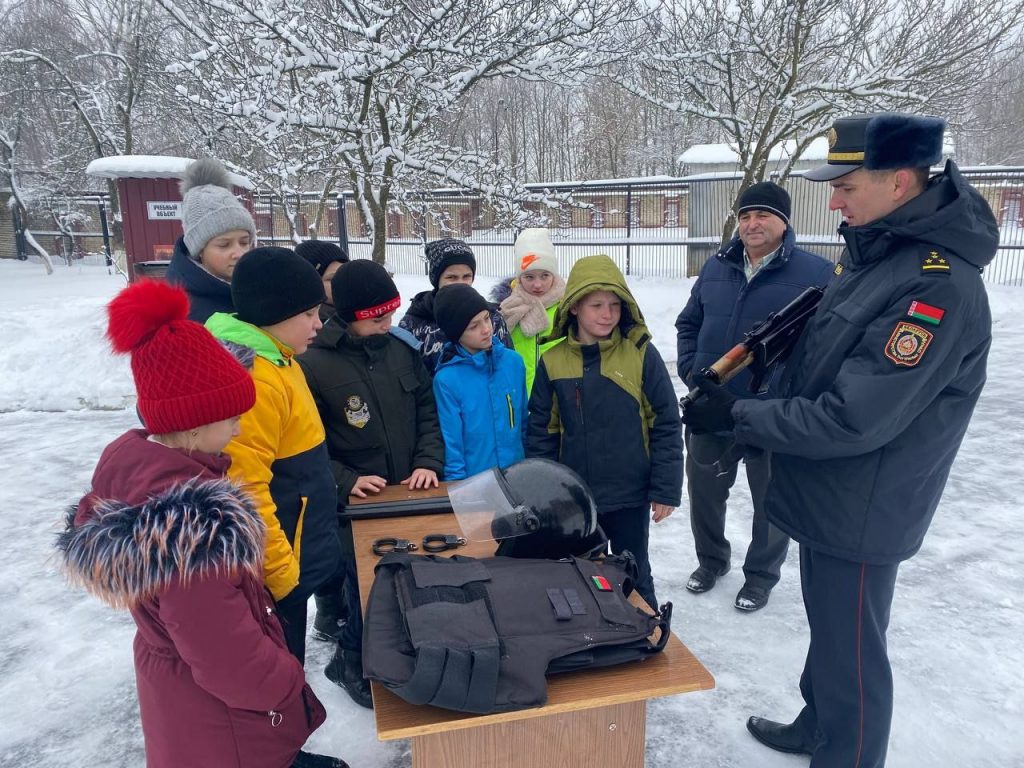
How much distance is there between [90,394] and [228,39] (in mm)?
3934

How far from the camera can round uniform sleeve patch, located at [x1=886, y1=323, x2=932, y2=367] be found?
175cm

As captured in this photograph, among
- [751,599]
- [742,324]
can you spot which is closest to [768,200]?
[742,324]

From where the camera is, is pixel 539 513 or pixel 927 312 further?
pixel 539 513

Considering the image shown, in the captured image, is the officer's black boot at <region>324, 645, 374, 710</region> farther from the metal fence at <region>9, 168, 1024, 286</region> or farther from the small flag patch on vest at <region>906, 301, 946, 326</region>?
the metal fence at <region>9, 168, 1024, 286</region>

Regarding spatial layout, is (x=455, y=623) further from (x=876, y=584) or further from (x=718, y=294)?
(x=718, y=294)

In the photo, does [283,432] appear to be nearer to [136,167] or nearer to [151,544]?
[151,544]

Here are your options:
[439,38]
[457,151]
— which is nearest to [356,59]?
[439,38]

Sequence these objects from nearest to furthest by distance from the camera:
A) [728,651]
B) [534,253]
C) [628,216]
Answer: [728,651] < [534,253] < [628,216]

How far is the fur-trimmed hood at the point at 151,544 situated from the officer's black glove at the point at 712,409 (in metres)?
1.38

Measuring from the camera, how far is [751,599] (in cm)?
333

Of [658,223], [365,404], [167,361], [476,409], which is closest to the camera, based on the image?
[167,361]

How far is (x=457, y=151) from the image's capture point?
8.22m

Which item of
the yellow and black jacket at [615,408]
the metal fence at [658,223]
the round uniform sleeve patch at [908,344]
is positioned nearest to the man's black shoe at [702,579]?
the yellow and black jacket at [615,408]

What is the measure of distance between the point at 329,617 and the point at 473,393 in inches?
50.5
